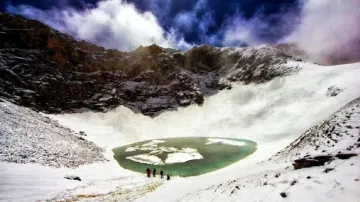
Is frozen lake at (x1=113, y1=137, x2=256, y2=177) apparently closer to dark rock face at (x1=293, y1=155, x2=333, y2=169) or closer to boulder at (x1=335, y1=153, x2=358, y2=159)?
dark rock face at (x1=293, y1=155, x2=333, y2=169)

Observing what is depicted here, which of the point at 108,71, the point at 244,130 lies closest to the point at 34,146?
the point at 244,130

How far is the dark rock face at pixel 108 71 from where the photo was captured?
292 feet

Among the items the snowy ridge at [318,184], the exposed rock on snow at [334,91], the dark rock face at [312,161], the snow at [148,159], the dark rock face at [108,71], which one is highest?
Result: the dark rock face at [108,71]

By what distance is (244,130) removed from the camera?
74562mm

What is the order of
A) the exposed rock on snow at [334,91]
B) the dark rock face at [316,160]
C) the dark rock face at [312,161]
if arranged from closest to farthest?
the dark rock face at [316,160] < the dark rock face at [312,161] < the exposed rock on snow at [334,91]

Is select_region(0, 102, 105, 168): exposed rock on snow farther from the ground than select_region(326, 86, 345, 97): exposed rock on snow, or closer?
closer

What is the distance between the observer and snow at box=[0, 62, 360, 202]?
10094 millimetres

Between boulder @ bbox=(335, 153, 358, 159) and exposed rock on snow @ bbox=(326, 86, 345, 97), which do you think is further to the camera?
exposed rock on snow @ bbox=(326, 86, 345, 97)

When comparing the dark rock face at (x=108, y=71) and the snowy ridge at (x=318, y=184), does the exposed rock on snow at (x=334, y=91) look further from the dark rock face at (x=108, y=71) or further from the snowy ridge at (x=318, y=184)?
the snowy ridge at (x=318, y=184)

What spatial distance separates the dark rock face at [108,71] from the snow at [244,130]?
6.71 metres

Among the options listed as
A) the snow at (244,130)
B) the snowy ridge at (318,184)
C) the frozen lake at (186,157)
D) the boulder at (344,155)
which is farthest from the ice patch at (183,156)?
the boulder at (344,155)

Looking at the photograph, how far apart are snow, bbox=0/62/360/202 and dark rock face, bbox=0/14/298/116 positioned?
6.71 meters

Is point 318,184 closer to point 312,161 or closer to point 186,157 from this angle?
point 312,161

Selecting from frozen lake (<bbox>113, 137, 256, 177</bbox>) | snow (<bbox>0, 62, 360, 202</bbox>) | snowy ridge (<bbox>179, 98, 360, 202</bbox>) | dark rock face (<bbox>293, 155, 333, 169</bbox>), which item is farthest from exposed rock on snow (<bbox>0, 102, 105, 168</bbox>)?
dark rock face (<bbox>293, 155, 333, 169</bbox>)
